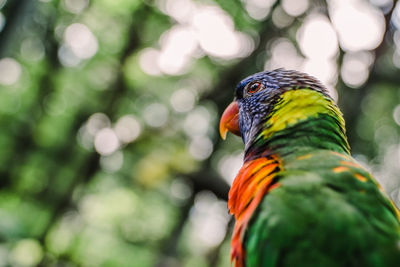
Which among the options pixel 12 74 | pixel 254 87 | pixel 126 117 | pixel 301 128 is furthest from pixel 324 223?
pixel 12 74

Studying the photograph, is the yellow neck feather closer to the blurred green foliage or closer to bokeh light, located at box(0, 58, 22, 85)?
the blurred green foliage

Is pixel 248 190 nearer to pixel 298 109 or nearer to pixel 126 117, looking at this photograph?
pixel 298 109

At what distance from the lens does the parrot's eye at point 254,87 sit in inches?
82.8

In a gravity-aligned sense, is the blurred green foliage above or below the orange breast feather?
below

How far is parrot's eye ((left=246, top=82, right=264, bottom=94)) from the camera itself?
210 cm

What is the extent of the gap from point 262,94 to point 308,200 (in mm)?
974

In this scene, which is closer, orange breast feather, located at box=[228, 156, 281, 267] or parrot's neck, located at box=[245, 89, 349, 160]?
orange breast feather, located at box=[228, 156, 281, 267]

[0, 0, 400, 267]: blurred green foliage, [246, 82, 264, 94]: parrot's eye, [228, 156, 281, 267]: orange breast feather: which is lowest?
[0, 0, 400, 267]: blurred green foliage

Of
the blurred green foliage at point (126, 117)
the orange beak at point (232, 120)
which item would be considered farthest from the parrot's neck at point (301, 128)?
the blurred green foliage at point (126, 117)

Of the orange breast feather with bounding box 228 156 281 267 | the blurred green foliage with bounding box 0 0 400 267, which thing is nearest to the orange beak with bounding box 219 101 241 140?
the orange breast feather with bounding box 228 156 281 267

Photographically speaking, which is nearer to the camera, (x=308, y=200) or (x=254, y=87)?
(x=308, y=200)

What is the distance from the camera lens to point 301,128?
5.33ft

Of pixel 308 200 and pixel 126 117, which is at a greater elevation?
pixel 308 200

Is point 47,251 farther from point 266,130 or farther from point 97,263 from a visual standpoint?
point 266,130
